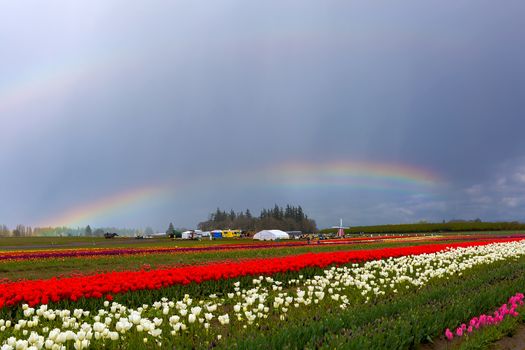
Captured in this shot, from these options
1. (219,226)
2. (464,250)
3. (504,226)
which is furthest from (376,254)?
(219,226)

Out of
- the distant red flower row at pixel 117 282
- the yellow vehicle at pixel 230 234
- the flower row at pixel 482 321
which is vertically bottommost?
the yellow vehicle at pixel 230 234

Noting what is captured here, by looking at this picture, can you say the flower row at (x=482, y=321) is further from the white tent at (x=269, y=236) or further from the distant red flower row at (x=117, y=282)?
the white tent at (x=269, y=236)

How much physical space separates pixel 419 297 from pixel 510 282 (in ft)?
11.9

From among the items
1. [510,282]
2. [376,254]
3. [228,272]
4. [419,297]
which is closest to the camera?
[419,297]

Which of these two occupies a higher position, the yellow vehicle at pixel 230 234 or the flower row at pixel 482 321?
the flower row at pixel 482 321

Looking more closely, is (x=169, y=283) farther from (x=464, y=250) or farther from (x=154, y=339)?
(x=464, y=250)

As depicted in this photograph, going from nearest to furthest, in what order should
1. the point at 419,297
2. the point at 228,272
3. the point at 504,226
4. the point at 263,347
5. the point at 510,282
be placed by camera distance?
the point at 263,347, the point at 419,297, the point at 510,282, the point at 228,272, the point at 504,226

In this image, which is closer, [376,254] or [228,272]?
[228,272]

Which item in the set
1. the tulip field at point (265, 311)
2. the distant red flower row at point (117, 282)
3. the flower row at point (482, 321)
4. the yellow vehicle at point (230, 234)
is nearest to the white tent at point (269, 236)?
the yellow vehicle at point (230, 234)

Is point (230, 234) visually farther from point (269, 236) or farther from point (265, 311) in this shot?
point (265, 311)

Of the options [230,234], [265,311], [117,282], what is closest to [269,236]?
[230,234]

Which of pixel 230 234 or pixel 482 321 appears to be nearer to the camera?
pixel 482 321

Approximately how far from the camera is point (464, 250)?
22.0 meters

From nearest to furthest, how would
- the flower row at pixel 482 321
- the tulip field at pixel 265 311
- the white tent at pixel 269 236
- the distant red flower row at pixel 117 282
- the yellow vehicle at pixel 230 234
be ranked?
the tulip field at pixel 265 311 < the flower row at pixel 482 321 < the distant red flower row at pixel 117 282 < the white tent at pixel 269 236 < the yellow vehicle at pixel 230 234
